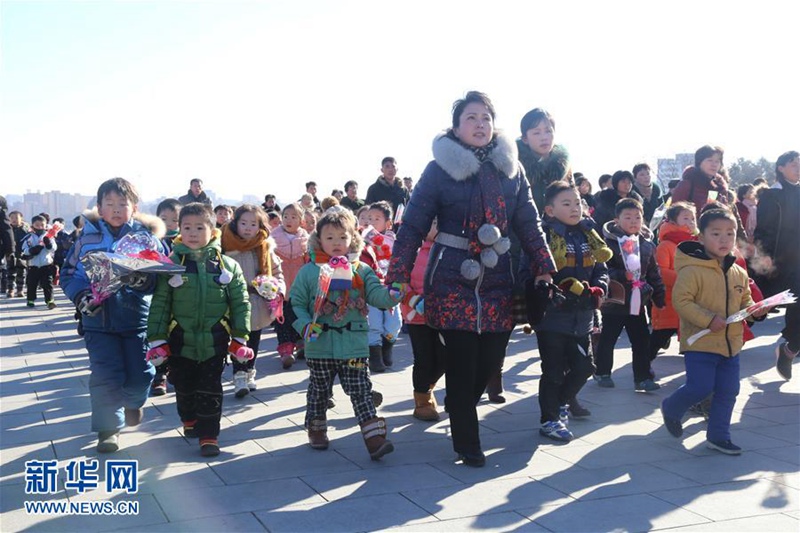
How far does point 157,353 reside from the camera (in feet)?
16.8

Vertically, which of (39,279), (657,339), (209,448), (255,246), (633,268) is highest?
(255,246)

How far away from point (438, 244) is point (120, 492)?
2.29 m

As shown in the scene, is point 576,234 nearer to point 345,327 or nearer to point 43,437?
point 345,327

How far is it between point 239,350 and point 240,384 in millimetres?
1738

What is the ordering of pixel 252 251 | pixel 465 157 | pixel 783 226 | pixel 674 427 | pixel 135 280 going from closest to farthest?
pixel 465 157 < pixel 135 280 < pixel 674 427 < pixel 252 251 < pixel 783 226

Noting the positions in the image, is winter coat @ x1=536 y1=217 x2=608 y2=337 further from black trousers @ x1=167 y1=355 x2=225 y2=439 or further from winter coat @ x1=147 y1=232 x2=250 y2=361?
black trousers @ x1=167 y1=355 x2=225 y2=439

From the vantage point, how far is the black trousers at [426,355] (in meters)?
6.12

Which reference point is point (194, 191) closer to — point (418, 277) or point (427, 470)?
point (418, 277)

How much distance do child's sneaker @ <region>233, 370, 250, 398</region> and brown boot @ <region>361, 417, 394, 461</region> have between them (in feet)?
6.86

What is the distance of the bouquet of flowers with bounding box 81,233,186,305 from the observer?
504cm

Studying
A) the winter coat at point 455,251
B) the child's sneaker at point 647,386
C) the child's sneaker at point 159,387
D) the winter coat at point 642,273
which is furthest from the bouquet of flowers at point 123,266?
the child's sneaker at point 647,386

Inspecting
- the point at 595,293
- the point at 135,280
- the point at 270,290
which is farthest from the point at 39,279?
the point at 595,293

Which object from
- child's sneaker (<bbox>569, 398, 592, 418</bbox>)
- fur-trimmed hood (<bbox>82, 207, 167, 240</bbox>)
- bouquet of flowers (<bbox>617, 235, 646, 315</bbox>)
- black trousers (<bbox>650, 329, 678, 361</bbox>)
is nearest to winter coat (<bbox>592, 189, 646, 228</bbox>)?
black trousers (<bbox>650, 329, 678, 361</bbox>)

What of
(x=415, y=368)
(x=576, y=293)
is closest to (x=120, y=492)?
(x=415, y=368)
